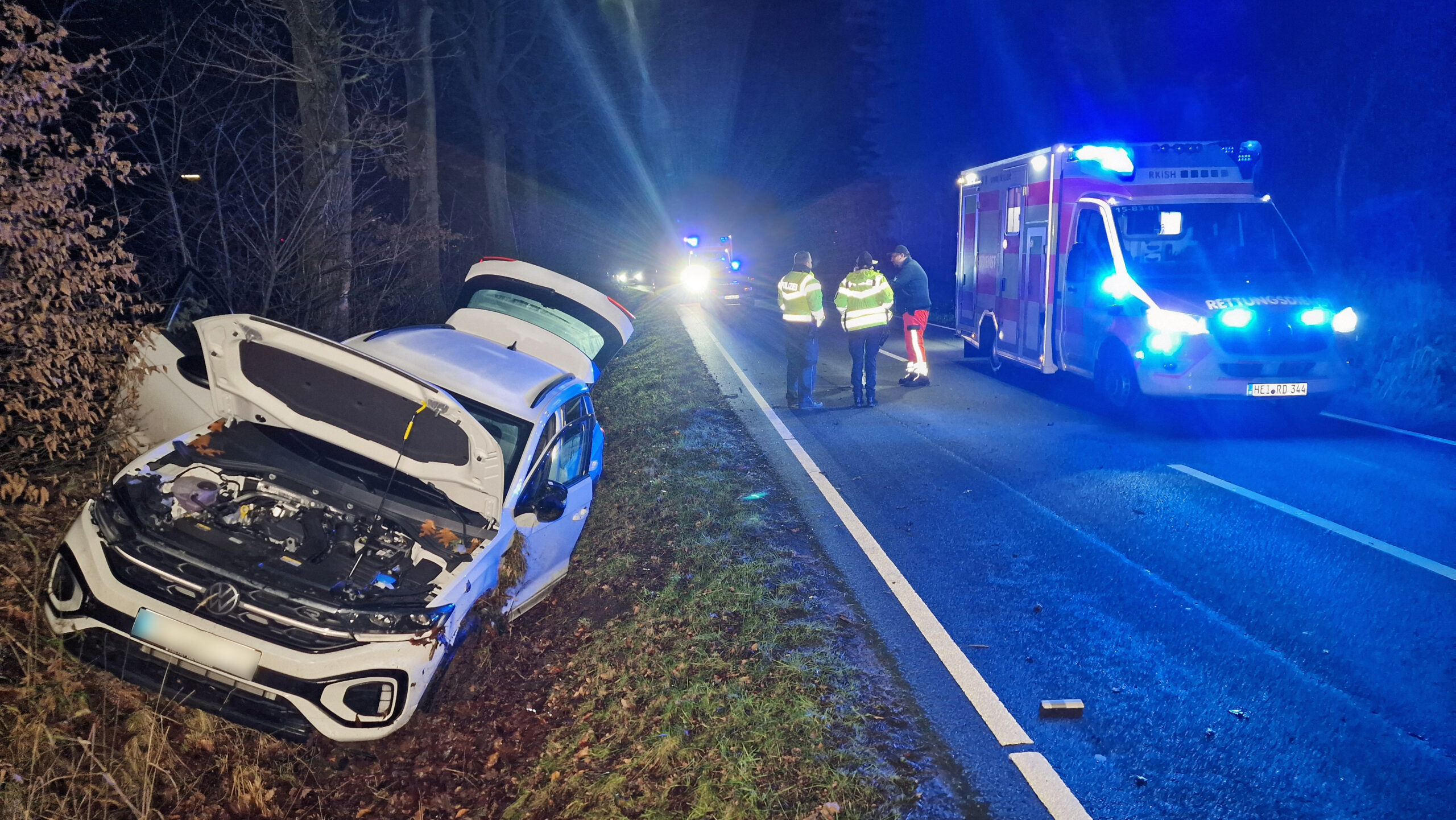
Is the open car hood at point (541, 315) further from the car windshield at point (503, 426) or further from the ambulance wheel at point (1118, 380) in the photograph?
the ambulance wheel at point (1118, 380)

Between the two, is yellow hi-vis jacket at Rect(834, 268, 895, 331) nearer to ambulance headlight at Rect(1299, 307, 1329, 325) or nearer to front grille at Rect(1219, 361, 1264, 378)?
front grille at Rect(1219, 361, 1264, 378)

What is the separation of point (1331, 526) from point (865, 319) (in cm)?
623

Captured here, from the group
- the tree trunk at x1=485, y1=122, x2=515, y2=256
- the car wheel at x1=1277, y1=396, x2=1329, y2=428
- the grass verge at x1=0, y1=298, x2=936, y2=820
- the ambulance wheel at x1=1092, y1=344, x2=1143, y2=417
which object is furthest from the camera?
the tree trunk at x1=485, y1=122, x2=515, y2=256

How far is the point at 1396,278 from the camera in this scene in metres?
17.7

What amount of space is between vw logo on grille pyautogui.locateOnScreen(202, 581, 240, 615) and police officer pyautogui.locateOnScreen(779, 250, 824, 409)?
8.69 metres

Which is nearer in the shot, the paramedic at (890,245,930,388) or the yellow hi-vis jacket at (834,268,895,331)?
the yellow hi-vis jacket at (834,268,895,331)

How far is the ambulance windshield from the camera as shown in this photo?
37.4 feet

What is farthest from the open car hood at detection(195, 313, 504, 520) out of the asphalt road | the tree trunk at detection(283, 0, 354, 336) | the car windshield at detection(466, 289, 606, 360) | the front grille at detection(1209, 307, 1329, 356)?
the front grille at detection(1209, 307, 1329, 356)

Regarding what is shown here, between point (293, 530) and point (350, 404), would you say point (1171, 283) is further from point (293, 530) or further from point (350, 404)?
point (293, 530)

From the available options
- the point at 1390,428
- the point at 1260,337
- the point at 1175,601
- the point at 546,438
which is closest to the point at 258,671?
the point at 546,438

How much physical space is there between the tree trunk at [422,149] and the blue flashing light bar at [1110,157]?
395 inches

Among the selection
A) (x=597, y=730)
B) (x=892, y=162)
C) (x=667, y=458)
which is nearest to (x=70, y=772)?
(x=597, y=730)

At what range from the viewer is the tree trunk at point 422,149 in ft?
55.7

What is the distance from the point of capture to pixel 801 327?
12320mm
